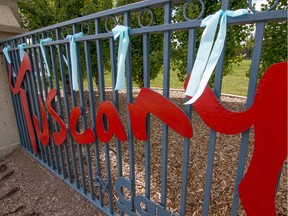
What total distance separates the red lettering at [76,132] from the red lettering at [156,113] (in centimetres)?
57

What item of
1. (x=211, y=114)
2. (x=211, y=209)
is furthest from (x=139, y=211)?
(x=211, y=114)

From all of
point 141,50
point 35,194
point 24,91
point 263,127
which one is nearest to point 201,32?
point 141,50

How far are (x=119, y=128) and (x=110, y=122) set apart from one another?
0.11 meters

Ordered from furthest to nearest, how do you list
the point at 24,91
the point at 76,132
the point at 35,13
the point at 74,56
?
the point at 35,13, the point at 24,91, the point at 76,132, the point at 74,56

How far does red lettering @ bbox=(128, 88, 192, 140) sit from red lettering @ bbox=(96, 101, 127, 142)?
0.13 meters

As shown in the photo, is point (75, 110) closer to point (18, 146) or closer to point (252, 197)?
point (252, 197)

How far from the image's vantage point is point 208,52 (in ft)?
3.41

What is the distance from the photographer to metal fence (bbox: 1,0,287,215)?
1.20 m

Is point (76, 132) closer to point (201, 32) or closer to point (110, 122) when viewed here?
point (110, 122)

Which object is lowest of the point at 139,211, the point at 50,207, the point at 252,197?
the point at 50,207

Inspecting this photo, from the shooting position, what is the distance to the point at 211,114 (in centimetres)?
117

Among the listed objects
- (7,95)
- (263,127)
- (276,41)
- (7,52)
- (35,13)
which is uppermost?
(35,13)

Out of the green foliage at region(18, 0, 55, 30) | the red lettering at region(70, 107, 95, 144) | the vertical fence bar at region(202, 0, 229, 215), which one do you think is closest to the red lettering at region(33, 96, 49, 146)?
the red lettering at region(70, 107, 95, 144)

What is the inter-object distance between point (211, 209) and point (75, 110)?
1.61m
